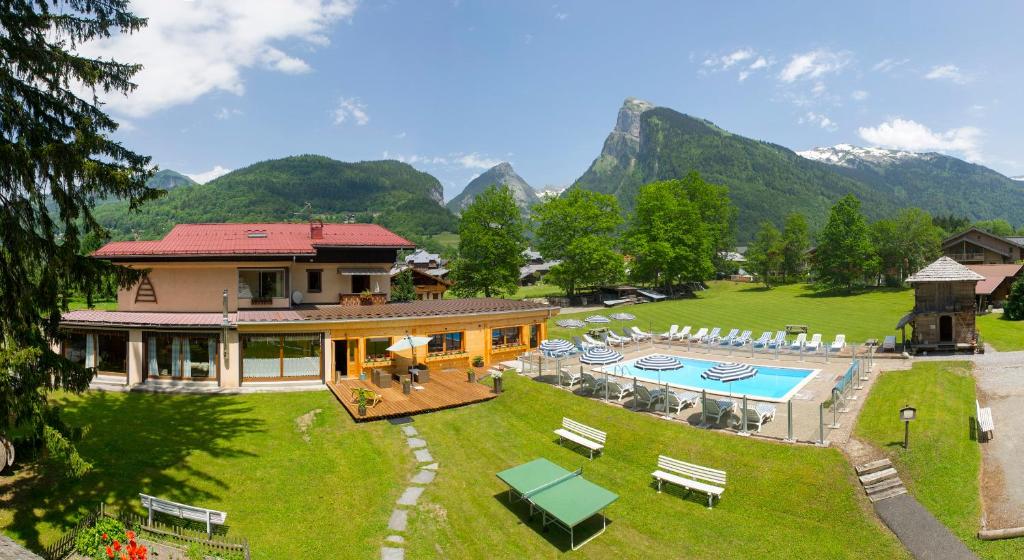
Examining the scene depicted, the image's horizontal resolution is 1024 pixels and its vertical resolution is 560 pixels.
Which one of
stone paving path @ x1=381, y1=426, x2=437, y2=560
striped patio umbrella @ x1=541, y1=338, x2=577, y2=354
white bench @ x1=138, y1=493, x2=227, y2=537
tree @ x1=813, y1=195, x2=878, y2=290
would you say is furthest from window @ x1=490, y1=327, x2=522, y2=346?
tree @ x1=813, y1=195, x2=878, y2=290

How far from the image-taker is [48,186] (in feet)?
33.2

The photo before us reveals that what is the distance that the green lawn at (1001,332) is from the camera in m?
26.0

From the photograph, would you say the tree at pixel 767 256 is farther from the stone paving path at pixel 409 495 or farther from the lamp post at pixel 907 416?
the stone paving path at pixel 409 495

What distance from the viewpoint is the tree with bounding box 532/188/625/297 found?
53094mm

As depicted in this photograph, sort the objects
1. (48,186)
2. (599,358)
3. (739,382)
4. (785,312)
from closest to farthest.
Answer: (48,186) < (599,358) < (739,382) < (785,312)

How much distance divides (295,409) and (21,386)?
9851 mm

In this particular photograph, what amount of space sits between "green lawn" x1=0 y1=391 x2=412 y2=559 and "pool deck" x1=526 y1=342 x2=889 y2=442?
9.04 metres

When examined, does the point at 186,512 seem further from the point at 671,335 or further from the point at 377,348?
the point at 671,335

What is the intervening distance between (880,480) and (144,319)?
27.5 metres

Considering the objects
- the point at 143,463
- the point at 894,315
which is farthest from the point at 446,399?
the point at 894,315

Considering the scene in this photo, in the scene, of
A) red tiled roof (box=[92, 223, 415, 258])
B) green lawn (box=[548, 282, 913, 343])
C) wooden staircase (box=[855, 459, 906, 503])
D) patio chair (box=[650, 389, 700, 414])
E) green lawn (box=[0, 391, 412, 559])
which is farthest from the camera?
green lawn (box=[548, 282, 913, 343])

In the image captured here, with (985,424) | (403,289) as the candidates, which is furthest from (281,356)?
(403,289)

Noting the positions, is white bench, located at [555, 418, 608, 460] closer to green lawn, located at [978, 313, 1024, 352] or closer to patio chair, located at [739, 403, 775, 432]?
patio chair, located at [739, 403, 775, 432]

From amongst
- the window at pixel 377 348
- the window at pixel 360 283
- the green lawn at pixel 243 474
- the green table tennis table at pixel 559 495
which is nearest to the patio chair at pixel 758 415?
the green table tennis table at pixel 559 495
